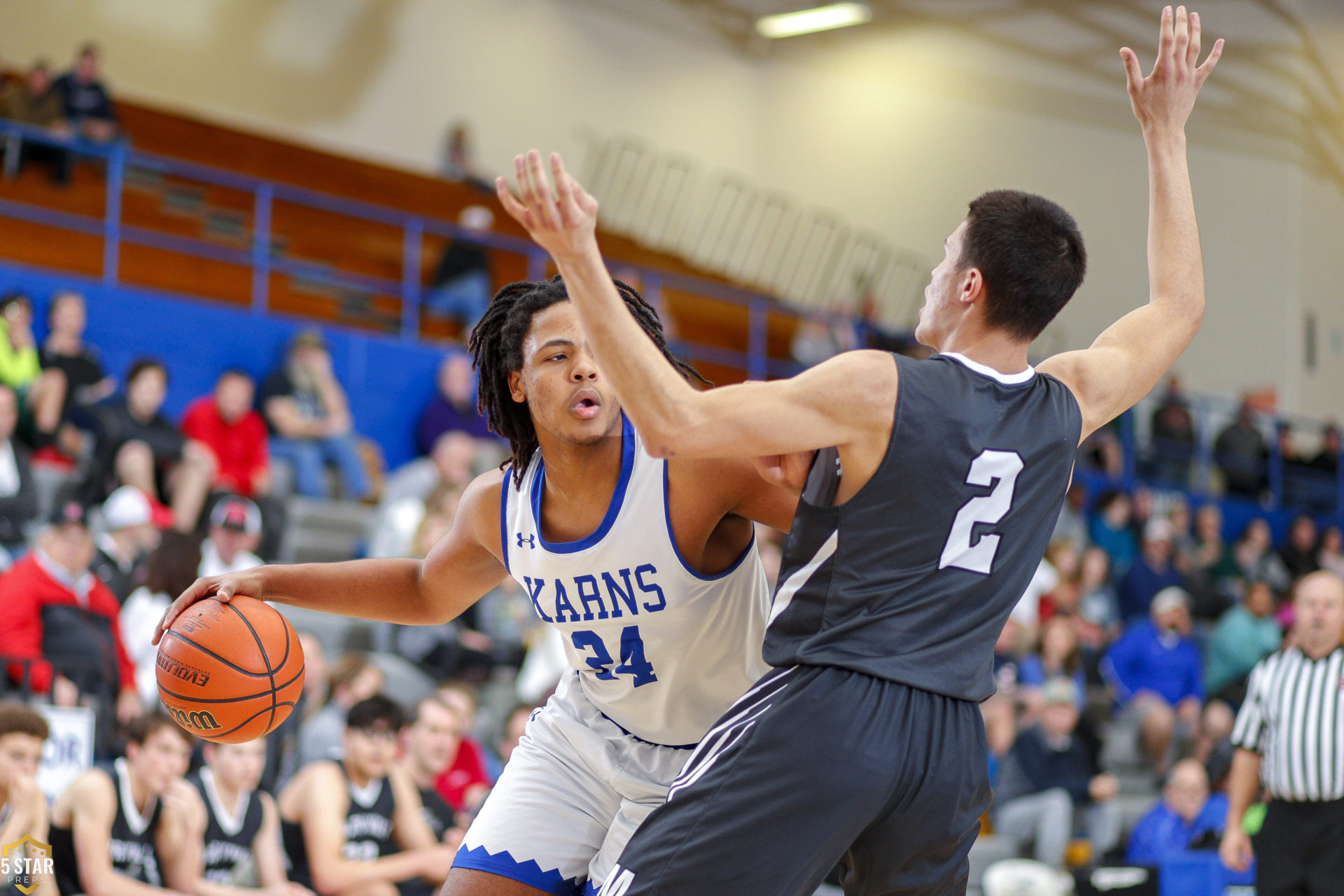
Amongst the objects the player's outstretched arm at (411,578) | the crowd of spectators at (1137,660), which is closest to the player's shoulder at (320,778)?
the player's outstretched arm at (411,578)

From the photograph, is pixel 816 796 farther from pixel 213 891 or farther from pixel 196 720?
pixel 213 891

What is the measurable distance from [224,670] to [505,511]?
0.76 m

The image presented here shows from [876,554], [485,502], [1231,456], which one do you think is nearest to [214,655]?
[485,502]

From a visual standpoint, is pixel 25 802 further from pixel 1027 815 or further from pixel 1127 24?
pixel 1127 24

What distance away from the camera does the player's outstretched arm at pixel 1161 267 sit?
9.69 feet

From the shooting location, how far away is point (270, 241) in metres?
13.8

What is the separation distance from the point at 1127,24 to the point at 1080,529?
6675 mm

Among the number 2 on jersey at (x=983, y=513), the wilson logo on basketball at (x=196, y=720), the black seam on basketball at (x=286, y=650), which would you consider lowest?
the wilson logo on basketball at (x=196, y=720)

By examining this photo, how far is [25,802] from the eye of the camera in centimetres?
536

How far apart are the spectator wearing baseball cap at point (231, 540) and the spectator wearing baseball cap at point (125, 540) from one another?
32 cm

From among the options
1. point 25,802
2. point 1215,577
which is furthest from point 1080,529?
point 25,802

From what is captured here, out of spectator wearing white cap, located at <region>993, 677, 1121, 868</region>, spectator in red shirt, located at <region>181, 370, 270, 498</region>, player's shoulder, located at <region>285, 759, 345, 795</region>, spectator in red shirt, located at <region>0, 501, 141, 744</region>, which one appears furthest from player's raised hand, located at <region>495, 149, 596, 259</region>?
spectator wearing white cap, located at <region>993, 677, 1121, 868</region>

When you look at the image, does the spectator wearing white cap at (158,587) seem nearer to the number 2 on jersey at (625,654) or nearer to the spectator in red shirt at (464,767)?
the spectator in red shirt at (464,767)

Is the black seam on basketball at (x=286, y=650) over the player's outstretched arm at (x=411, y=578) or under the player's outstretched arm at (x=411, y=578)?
under
